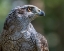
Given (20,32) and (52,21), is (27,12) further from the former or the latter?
(52,21)

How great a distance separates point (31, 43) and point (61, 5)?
11996mm

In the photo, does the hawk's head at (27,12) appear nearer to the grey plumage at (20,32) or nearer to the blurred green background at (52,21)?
the grey plumage at (20,32)

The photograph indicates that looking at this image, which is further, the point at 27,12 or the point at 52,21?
the point at 52,21

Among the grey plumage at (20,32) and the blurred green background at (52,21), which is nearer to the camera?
the grey plumage at (20,32)

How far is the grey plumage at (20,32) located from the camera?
5.01 m

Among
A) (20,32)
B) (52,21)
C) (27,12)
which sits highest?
(27,12)

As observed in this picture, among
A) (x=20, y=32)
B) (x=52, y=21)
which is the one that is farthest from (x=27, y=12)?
(x=52, y=21)

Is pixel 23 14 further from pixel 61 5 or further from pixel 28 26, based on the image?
pixel 61 5

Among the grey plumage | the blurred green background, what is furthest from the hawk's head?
the blurred green background

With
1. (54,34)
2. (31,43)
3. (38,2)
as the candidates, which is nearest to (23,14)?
(31,43)

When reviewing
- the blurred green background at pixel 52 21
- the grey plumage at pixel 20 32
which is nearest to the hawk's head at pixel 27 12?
the grey plumage at pixel 20 32

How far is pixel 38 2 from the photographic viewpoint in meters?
16.1

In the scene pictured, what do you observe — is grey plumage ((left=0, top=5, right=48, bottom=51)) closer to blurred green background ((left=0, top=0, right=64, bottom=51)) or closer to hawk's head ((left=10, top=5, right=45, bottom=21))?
hawk's head ((left=10, top=5, right=45, bottom=21))

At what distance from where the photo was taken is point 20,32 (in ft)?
16.6
